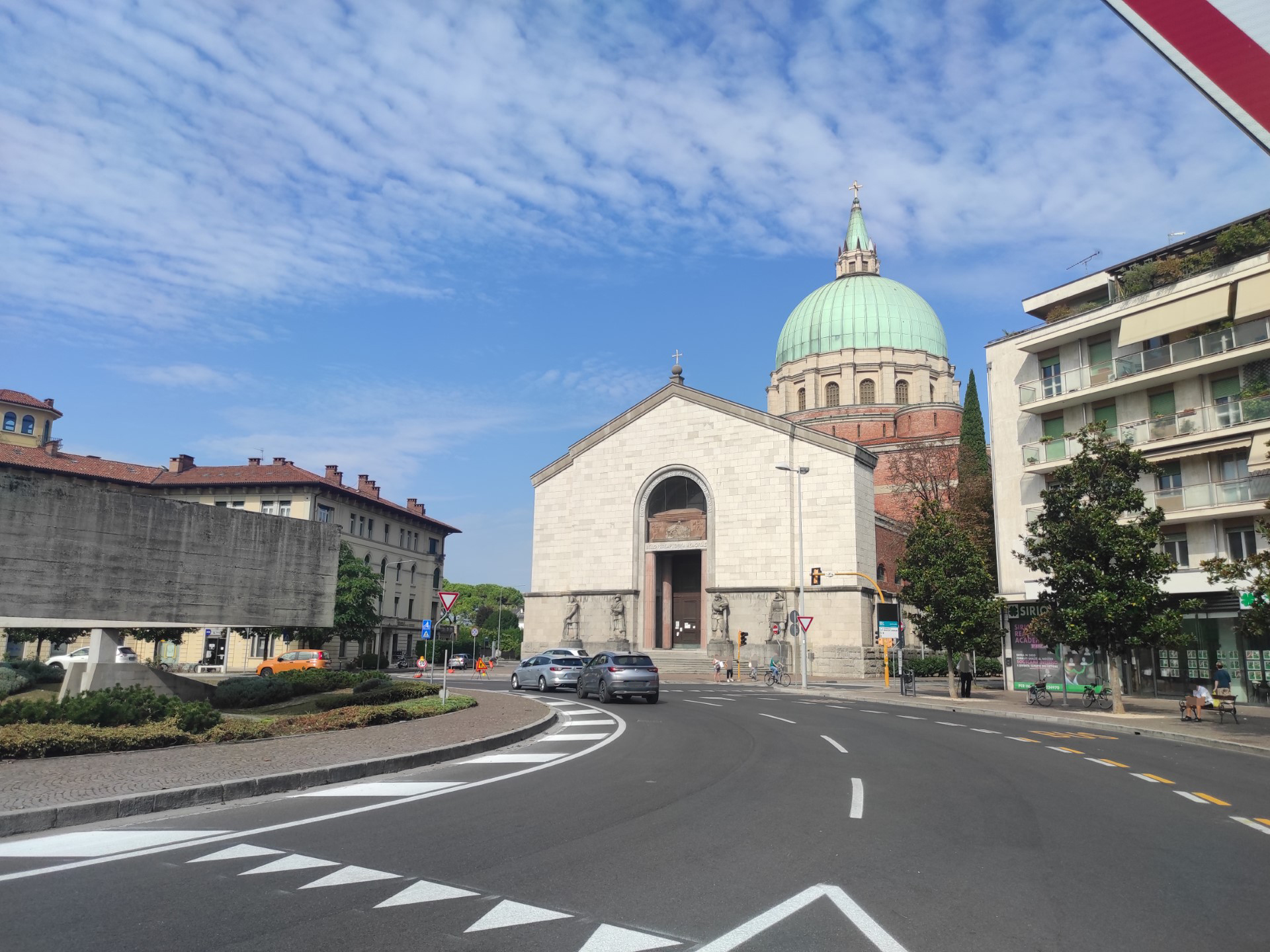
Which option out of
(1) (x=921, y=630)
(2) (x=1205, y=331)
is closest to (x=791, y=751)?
(1) (x=921, y=630)

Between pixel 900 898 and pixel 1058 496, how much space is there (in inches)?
864

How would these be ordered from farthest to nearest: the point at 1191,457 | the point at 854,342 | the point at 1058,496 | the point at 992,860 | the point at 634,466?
the point at 854,342, the point at 634,466, the point at 1191,457, the point at 1058,496, the point at 992,860

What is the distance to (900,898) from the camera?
5695 millimetres

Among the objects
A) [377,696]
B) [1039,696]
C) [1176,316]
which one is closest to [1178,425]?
[1176,316]

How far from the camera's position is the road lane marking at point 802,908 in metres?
4.76

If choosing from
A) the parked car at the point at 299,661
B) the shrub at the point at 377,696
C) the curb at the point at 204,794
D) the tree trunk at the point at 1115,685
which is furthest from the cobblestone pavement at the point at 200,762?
the parked car at the point at 299,661

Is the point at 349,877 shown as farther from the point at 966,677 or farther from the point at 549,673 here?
the point at 966,677

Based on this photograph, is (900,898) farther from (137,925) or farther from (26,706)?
(26,706)

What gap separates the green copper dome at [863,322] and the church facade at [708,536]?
35.0ft

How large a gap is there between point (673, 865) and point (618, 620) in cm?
4584

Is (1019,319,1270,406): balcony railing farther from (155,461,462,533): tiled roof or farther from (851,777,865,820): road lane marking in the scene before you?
(155,461,462,533): tiled roof

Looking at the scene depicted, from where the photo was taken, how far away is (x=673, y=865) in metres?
6.49

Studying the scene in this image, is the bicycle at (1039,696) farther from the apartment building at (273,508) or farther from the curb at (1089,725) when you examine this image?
the apartment building at (273,508)

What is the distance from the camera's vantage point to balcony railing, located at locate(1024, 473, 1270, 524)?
27.2 metres
